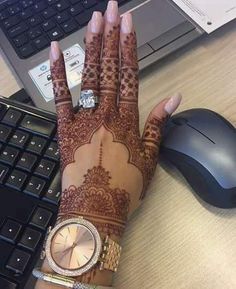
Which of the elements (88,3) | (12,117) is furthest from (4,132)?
(88,3)

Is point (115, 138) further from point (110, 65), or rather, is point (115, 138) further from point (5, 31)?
point (5, 31)

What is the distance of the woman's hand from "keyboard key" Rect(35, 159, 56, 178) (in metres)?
0.02

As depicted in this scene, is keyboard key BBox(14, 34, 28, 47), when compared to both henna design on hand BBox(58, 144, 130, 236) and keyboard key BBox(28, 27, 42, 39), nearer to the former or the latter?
keyboard key BBox(28, 27, 42, 39)

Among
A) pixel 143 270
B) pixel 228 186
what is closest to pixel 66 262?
pixel 143 270

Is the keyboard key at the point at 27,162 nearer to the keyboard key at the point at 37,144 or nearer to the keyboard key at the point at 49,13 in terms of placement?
the keyboard key at the point at 37,144

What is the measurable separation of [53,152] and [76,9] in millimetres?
235

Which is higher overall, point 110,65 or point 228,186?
point 110,65

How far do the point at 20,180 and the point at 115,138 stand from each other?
122mm

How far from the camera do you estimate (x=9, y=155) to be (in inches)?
21.5

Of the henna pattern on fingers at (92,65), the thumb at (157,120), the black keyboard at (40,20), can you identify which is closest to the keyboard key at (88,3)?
the black keyboard at (40,20)

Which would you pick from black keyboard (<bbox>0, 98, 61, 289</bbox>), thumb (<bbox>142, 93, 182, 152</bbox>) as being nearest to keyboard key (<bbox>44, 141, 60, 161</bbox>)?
black keyboard (<bbox>0, 98, 61, 289</bbox>)

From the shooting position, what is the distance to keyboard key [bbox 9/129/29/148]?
0.55 metres

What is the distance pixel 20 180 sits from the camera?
53 centimetres

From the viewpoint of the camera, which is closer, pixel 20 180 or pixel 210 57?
pixel 20 180
